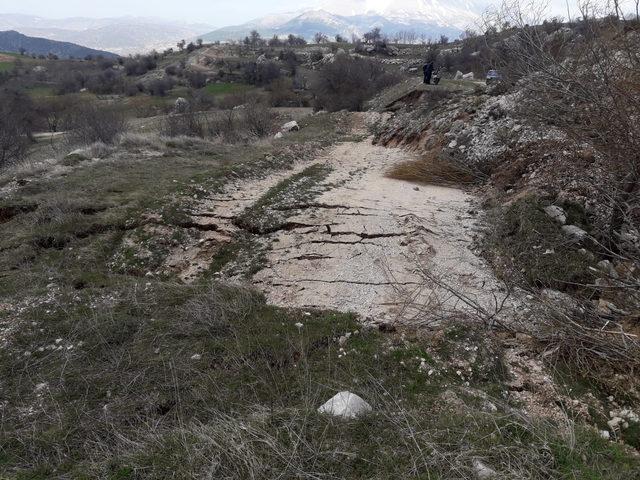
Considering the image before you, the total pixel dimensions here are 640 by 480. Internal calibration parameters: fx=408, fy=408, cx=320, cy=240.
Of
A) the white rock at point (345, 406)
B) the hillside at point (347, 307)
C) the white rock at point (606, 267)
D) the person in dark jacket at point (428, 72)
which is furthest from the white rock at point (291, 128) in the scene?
the white rock at point (345, 406)

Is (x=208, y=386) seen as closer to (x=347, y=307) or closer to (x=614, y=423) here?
(x=347, y=307)

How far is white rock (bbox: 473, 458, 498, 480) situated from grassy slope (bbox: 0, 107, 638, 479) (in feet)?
0.14

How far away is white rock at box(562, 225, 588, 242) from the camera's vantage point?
552 cm

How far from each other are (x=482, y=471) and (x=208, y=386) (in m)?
2.07

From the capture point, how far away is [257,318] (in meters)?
4.21

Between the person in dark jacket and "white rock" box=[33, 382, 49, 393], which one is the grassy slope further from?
the person in dark jacket

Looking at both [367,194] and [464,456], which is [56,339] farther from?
[367,194]

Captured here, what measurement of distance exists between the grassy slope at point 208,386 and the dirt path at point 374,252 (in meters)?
0.47

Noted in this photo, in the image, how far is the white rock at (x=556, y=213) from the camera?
6.04 metres

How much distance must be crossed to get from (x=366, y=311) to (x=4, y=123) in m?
27.3

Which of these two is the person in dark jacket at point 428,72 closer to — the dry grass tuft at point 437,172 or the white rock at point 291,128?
the white rock at point 291,128

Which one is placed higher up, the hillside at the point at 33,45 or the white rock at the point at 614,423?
the hillside at the point at 33,45

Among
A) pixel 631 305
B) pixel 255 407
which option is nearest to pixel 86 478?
pixel 255 407

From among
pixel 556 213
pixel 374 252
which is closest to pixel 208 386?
pixel 374 252
